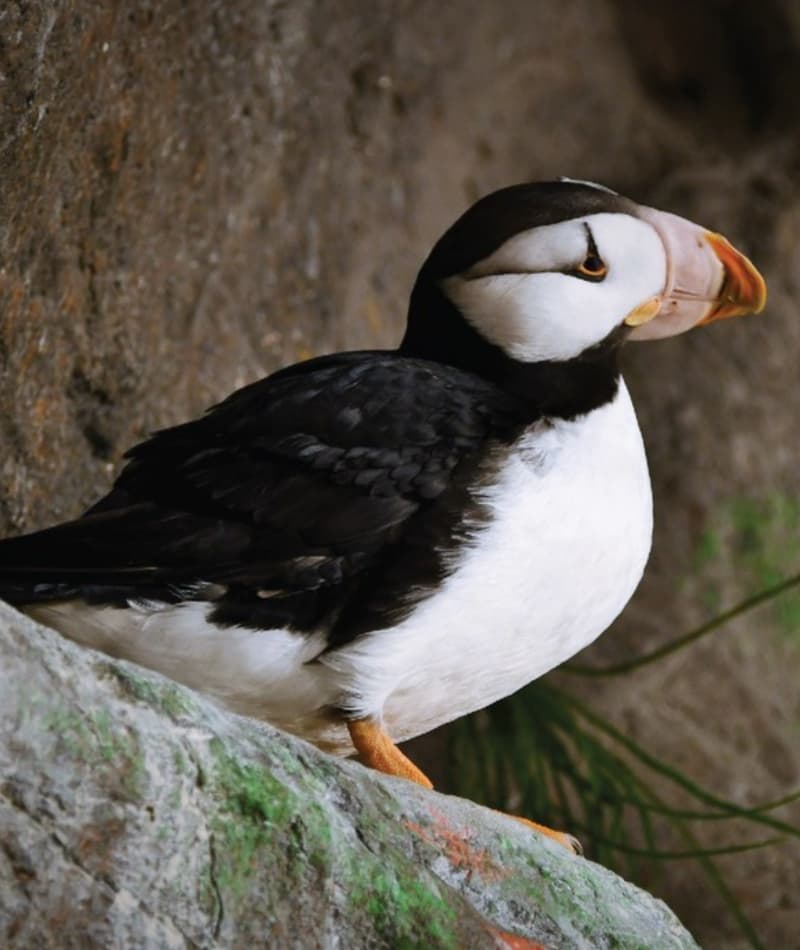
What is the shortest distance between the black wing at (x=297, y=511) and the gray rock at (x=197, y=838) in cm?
29

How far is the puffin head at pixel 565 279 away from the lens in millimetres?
2107

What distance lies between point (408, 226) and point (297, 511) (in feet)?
5.93

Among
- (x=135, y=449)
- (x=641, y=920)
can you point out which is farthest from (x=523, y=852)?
(x=135, y=449)

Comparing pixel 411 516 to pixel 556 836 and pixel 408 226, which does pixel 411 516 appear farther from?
pixel 408 226

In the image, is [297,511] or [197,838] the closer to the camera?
[197,838]

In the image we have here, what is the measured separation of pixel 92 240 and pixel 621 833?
1.42m

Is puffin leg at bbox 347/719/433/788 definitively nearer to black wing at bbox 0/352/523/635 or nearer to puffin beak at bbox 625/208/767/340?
black wing at bbox 0/352/523/635

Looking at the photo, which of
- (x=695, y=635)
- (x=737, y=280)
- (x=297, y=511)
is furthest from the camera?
(x=695, y=635)

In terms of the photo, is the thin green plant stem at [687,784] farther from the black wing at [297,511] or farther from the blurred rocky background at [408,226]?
the black wing at [297,511]

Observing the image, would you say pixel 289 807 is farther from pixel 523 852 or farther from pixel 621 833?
pixel 621 833

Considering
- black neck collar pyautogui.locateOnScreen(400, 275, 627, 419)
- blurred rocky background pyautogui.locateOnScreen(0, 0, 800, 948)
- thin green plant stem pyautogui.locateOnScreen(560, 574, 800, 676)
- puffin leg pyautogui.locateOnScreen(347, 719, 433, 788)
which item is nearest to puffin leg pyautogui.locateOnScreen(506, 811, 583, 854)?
puffin leg pyautogui.locateOnScreen(347, 719, 433, 788)

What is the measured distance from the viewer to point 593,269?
2.12m

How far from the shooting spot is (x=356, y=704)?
200 centimetres

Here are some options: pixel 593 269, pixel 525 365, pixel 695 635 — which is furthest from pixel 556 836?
pixel 695 635
